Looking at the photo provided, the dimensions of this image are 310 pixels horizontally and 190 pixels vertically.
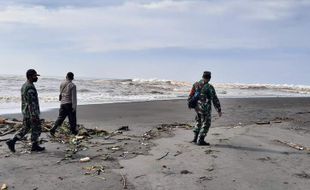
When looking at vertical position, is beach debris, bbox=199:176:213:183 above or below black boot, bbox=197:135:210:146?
below

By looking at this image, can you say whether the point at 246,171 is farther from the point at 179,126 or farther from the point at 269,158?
the point at 179,126

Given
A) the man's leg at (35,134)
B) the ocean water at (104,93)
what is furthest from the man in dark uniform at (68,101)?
the ocean water at (104,93)

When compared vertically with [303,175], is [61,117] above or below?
above

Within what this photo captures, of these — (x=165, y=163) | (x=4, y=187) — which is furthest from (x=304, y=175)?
(x=4, y=187)

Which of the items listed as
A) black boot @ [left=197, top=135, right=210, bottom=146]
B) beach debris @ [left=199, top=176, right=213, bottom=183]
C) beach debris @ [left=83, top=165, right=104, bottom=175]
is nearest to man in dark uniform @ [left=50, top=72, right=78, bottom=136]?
black boot @ [left=197, top=135, right=210, bottom=146]

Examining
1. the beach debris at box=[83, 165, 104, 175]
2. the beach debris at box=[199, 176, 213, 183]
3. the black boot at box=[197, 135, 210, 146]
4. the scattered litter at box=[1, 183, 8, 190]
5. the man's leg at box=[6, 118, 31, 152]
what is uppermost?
the man's leg at box=[6, 118, 31, 152]

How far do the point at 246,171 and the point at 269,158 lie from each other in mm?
1575

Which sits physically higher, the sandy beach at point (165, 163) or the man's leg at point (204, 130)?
the man's leg at point (204, 130)

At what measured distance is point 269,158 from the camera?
33.4 feet

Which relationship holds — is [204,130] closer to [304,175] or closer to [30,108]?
[304,175]

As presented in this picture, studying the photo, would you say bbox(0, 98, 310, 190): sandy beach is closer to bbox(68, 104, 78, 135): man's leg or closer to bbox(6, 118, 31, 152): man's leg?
bbox(6, 118, 31, 152): man's leg

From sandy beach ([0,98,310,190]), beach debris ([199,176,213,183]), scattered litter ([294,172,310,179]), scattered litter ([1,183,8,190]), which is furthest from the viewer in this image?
scattered litter ([294,172,310,179])

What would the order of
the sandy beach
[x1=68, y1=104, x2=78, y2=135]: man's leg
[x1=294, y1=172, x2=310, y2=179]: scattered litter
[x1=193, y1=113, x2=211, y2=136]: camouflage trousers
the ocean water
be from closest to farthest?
the sandy beach, [x1=294, y1=172, x2=310, y2=179]: scattered litter, [x1=193, y1=113, x2=211, y2=136]: camouflage trousers, [x1=68, y1=104, x2=78, y2=135]: man's leg, the ocean water

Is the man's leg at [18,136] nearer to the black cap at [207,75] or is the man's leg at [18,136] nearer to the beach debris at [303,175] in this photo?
the black cap at [207,75]
